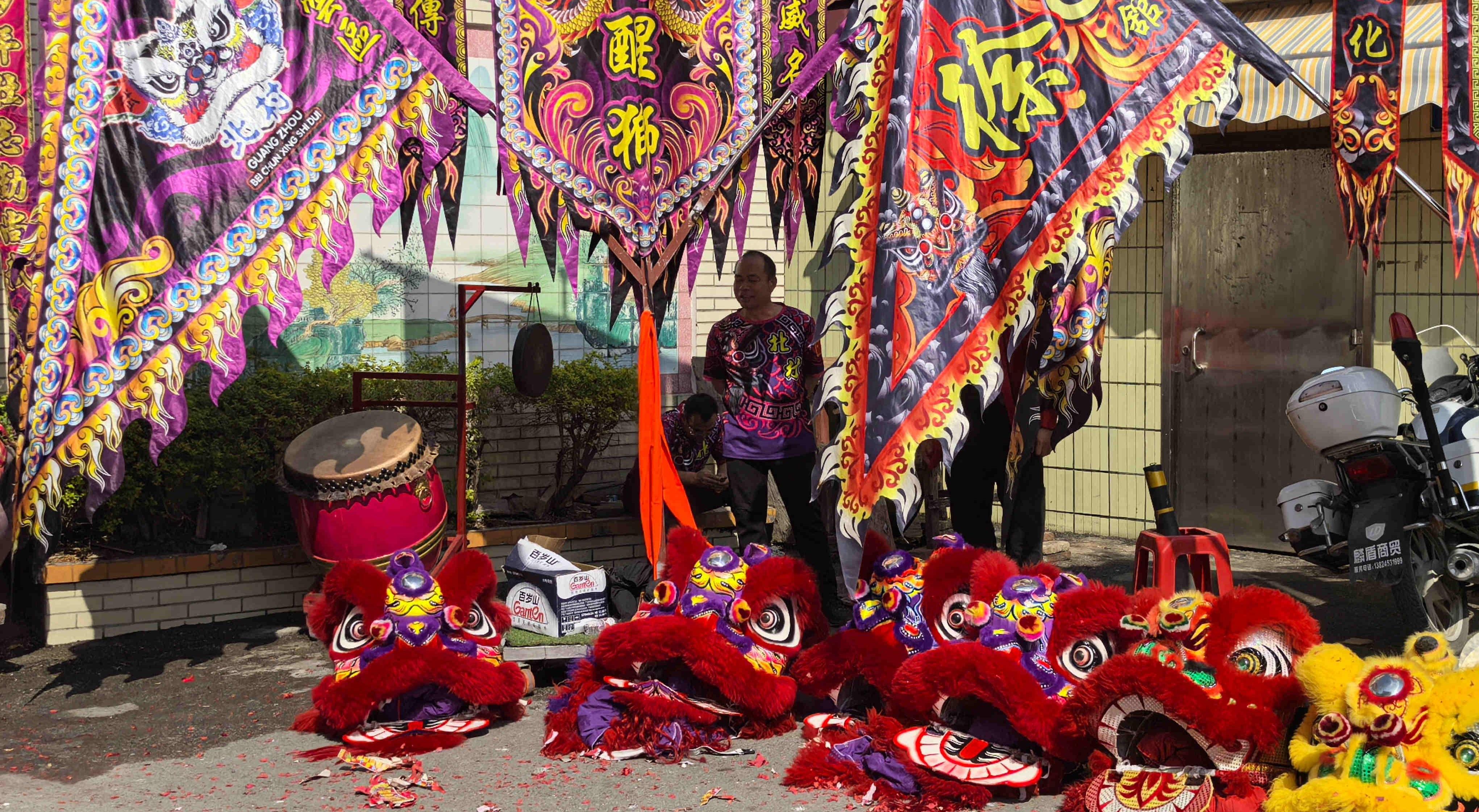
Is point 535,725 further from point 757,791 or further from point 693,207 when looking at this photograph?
point 693,207

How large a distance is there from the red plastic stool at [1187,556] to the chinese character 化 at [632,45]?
2.59 m

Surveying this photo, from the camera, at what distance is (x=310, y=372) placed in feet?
23.4

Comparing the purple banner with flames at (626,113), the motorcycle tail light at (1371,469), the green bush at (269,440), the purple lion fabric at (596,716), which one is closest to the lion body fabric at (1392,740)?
the motorcycle tail light at (1371,469)

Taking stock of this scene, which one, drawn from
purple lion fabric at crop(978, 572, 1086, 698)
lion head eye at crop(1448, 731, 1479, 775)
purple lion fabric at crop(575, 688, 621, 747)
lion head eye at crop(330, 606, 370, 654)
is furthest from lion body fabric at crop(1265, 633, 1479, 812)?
lion head eye at crop(330, 606, 370, 654)

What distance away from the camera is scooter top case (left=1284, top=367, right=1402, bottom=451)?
5.17 metres

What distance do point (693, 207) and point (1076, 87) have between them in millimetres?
1570

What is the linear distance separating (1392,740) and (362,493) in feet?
13.8

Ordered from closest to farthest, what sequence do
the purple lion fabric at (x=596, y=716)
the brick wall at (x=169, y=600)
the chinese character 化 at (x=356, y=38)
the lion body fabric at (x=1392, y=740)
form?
1. the lion body fabric at (x=1392, y=740)
2. the purple lion fabric at (x=596, y=716)
3. the chinese character 化 at (x=356, y=38)
4. the brick wall at (x=169, y=600)

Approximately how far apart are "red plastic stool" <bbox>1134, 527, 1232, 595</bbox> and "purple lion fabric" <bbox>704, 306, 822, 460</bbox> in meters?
1.73

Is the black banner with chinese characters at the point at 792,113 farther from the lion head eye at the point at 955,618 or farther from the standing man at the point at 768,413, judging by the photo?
the lion head eye at the point at 955,618

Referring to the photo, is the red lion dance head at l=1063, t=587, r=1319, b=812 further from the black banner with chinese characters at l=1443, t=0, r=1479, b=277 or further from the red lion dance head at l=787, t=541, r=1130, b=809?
the black banner with chinese characters at l=1443, t=0, r=1479, b=277

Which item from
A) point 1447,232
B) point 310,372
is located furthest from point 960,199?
point 310,372

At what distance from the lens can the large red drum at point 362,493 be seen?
599 cm

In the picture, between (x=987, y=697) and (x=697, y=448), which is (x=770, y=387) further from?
(x=987, y=697)
